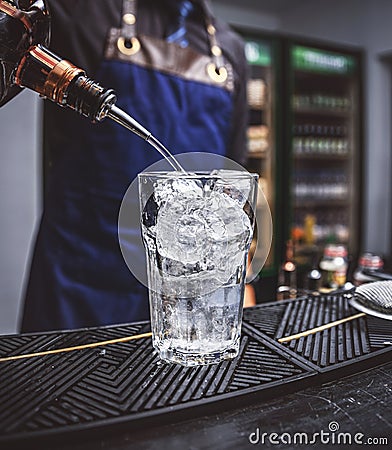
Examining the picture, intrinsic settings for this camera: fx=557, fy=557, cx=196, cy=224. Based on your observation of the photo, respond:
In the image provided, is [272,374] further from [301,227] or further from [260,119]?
[301,227]

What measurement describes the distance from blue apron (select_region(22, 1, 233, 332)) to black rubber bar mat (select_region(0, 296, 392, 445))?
0.48m

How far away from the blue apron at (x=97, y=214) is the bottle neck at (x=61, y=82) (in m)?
0.58

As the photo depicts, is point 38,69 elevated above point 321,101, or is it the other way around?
point 321,101

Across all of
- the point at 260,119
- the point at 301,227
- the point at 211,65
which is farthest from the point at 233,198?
the point at 301,227

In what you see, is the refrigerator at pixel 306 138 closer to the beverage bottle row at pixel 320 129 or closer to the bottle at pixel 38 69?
the beverage bottle row at pixel 320 129

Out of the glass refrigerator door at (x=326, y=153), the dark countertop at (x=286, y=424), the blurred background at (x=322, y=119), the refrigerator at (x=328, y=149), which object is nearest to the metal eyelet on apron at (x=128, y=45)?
the dark countertop at (x=286, y=424)

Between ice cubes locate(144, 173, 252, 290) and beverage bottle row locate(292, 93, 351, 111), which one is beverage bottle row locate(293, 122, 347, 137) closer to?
beverage bottle row locate(292, 93, 351, 111)

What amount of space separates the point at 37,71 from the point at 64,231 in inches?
25.6

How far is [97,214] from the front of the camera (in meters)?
1.27

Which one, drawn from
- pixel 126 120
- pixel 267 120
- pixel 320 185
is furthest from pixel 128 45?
pixel 320 185

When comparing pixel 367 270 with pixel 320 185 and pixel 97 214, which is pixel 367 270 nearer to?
pixel 97 214

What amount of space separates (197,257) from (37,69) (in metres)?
0.29

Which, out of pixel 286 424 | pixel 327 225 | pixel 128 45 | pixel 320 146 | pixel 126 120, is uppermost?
pixel 128 45

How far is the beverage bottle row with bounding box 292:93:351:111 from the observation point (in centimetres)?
404
